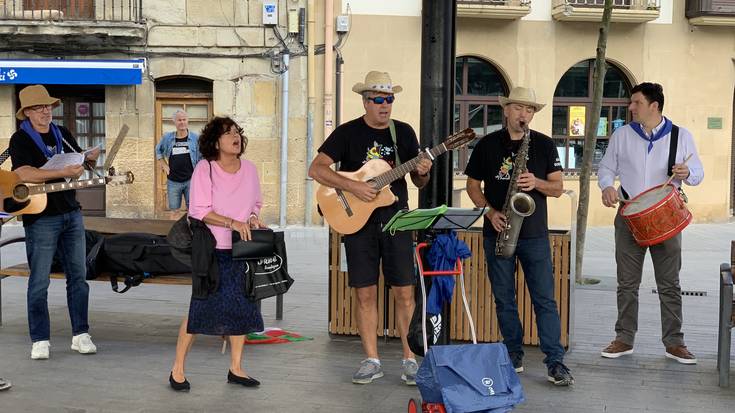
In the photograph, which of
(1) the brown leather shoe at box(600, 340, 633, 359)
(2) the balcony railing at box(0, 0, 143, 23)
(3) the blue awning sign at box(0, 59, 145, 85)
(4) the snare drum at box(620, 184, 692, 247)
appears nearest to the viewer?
(4) the snare drum at box(620, 184, 692, 247)

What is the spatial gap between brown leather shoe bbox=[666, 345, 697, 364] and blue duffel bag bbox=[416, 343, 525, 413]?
2.27 m

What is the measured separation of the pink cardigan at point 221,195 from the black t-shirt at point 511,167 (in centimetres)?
151

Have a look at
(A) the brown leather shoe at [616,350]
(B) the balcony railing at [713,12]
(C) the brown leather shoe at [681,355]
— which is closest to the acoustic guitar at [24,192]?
(A) the brown leather shoe at [616,350]

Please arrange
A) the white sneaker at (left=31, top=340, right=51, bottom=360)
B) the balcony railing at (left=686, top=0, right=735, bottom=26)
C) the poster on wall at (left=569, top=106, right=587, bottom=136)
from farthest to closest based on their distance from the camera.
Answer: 1. the poster on wall at (left=569, top=106, right=587, bottom=136)
2. the balcony railing at (left=686, top=0, right=735, bottom=26)
3. the white sneaker at (left=31, top=340, right=51, bottom=360)

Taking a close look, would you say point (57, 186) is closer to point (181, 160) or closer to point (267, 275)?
point (267, 275)

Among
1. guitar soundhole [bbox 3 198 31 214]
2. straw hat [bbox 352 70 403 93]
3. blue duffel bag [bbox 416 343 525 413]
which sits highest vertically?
straw hat [bbox 352 70 403 93]

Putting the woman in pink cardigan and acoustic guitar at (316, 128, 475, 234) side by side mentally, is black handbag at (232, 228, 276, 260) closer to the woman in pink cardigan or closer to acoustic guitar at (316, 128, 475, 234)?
the woman in pink cardigan

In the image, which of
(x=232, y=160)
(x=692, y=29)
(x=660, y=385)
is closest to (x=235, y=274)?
(x=232, y=160)

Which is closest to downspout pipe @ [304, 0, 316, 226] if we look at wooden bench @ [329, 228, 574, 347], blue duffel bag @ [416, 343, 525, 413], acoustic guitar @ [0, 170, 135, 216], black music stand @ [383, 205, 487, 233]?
wooden bench @ [329, 228, 574, 347]

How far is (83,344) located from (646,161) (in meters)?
4.10

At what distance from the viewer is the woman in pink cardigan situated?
6.07 metres

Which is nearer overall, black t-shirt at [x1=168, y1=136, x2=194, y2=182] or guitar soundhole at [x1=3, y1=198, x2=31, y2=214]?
guitar soundhole at [x1=3, y1=198, x2=31, y2=214]

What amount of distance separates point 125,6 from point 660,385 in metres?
14.0

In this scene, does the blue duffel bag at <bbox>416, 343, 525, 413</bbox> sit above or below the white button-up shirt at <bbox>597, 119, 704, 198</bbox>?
below
